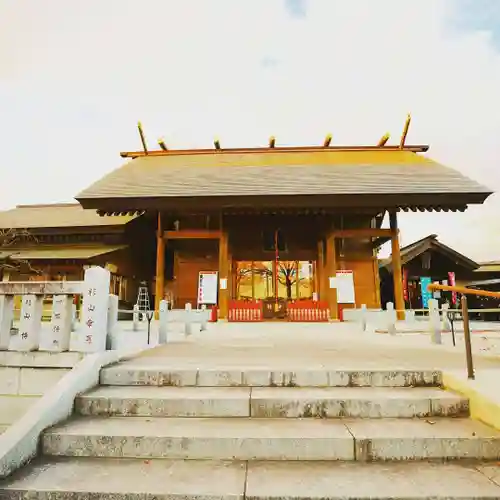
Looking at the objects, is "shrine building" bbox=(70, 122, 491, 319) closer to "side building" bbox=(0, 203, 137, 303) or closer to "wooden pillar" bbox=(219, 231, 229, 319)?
"wooden pillar" bbox=(219, 231, 229, 319)

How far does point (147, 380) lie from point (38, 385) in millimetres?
1205

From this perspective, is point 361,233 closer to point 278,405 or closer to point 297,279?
point 297,279

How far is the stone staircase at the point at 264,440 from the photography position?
2.08m

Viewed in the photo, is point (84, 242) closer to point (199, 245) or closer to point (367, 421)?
point (199, 245)

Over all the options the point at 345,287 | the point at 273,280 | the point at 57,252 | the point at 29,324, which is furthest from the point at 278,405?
the point at 57,252

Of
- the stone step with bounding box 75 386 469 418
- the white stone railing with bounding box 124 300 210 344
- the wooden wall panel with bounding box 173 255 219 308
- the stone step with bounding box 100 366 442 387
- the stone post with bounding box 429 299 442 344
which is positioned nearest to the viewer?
the stone step with bounding box 75 386 469 418

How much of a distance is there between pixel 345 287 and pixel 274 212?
460 centimetres

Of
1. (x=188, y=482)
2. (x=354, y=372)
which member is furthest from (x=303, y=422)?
(x=188, y=482)

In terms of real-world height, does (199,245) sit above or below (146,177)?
below

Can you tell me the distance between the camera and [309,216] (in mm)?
16344

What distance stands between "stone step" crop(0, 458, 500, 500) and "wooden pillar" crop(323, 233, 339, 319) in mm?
12090

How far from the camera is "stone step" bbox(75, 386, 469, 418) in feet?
9.45

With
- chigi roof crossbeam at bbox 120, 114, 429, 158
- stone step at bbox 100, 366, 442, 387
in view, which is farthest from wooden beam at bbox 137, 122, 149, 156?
stone step at bbox 100, 366, 442, 387

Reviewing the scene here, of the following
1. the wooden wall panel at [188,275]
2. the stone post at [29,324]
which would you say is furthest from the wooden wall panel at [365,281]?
the stone post at [29,324]
